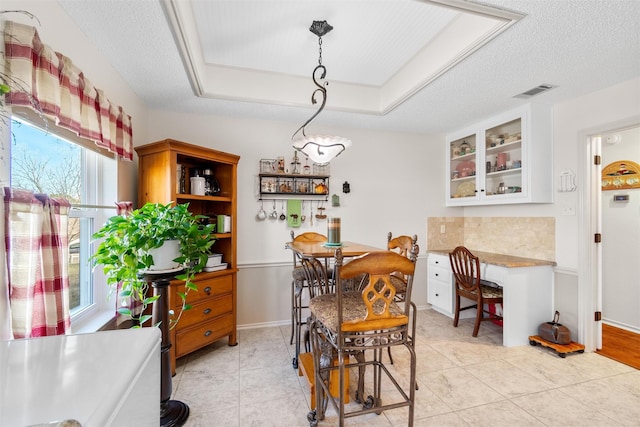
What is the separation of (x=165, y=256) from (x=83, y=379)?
3.33 feet

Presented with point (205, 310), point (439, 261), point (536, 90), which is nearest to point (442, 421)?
point (205, 310)

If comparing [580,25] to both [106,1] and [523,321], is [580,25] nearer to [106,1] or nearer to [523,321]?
[523,321]

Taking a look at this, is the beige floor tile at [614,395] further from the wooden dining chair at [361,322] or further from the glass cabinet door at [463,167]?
the glass cabinet door at [463,167]

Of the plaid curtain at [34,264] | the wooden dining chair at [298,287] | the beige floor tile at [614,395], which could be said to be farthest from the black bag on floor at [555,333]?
the plaid curtain at [34,264]

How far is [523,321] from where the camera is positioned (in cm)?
274

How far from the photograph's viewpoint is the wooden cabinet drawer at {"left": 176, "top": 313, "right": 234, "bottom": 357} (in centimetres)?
228

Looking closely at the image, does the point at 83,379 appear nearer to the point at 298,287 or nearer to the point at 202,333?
the point at 298,287

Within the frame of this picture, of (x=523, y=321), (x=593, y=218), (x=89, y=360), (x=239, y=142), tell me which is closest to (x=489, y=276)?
(x=523, y=321)

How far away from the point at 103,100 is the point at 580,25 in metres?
2.89

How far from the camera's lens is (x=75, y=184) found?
6.00ft

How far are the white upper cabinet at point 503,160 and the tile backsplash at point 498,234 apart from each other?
0.98 feet

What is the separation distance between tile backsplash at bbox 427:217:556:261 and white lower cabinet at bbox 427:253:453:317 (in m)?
0.31

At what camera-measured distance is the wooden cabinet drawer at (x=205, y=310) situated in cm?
232

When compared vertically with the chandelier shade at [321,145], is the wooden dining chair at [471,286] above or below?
below
